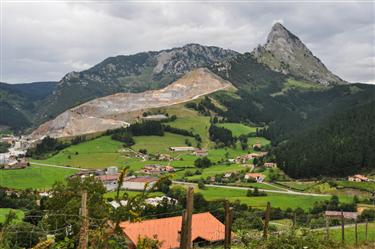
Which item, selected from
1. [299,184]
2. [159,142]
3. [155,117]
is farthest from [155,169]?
[155,117]

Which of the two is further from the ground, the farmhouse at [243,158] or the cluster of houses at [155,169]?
the farmhouse at [243,158]

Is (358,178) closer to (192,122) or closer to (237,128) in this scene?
(237,128)

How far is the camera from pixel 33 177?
97.9 metres

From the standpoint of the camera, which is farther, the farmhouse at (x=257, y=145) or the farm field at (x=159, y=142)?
the farmhouse at (x=257, y=145)

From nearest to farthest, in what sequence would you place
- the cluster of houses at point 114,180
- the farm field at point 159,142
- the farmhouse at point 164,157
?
1. the cluster of houses at point 114,180
2. the farmhouse at point 164,157
3. the farm field at point 159,142

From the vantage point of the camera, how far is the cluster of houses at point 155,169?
103919 millimetres

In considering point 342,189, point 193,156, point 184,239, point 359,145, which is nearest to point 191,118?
point 193,156

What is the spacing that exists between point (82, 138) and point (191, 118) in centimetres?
4955

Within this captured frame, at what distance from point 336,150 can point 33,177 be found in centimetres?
7089

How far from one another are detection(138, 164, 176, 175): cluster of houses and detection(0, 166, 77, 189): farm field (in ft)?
59.9

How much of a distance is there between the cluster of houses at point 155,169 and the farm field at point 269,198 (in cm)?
2730

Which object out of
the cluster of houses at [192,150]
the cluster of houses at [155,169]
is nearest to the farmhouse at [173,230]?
the cluster of houses at [155,169]

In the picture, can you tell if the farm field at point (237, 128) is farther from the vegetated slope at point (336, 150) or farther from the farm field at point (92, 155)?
the vegetated slope at point (336, 150)

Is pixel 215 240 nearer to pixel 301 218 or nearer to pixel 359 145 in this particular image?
pixel 301 218
